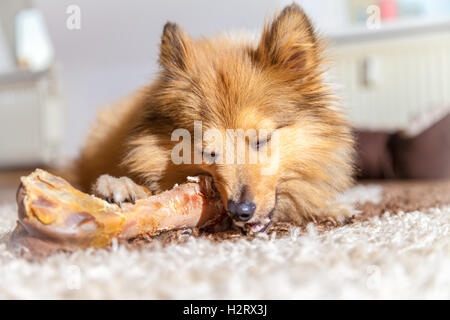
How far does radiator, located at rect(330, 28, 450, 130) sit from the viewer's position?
4.65 m

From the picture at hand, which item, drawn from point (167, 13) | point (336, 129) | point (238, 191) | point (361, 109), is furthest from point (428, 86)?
point (238, 191)

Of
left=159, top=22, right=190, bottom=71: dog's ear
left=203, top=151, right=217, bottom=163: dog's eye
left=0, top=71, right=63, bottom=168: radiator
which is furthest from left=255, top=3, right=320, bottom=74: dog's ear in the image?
left=0, top=71, right=63, bottom=168: radiator

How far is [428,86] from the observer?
4.72 metres

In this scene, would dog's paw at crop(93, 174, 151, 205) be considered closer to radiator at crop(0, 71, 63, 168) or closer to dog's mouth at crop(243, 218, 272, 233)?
dog's mouth at crop(243, 218, 272, 233)

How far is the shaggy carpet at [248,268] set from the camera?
2.86 feet

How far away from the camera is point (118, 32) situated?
520 cm

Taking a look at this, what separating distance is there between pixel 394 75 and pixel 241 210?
13.7ft

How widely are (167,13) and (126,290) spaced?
4.45 m

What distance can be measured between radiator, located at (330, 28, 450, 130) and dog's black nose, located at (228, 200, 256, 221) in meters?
3.65

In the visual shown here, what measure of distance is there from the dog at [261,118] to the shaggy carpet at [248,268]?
0.31 metres

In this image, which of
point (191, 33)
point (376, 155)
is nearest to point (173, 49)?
point (191, 33)

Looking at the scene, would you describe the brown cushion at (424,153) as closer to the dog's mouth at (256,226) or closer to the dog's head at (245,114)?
the dog's head at (245,114)

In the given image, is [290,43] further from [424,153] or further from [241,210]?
[424,153]

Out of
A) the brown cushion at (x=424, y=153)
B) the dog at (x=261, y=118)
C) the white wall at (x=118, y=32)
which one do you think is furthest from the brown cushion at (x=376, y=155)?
the dog at (x=261, y=118)
